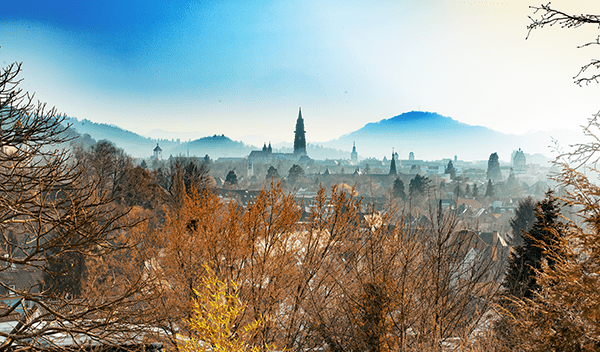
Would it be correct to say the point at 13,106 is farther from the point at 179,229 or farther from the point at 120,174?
the point at 120,174

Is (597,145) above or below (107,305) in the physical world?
above

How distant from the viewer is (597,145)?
4.71 m

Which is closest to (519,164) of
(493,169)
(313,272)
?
(493,169)

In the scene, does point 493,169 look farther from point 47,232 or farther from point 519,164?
point 47,232

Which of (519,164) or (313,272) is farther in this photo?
(519,164)

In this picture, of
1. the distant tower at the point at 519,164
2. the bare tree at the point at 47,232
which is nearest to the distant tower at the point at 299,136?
the distant tower at the point at 519,164

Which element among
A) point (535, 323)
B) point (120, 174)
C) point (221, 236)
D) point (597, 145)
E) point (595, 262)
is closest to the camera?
point (597, 145)

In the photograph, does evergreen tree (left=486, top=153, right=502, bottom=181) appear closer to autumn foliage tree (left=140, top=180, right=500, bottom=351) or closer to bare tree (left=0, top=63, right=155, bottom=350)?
autumn foliage tree (left=140, top=180, right=500, bottom=351)

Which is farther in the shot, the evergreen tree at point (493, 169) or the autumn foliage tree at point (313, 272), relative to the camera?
the evergreen tree at point (493, 169)

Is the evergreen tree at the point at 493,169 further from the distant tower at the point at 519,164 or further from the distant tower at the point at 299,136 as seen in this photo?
the distant tower at the point at 299,136

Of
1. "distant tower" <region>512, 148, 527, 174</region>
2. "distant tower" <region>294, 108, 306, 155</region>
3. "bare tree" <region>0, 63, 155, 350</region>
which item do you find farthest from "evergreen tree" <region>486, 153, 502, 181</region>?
"bare tree" <region>0, 63, 155, 350</region>

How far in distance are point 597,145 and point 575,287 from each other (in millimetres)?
2116

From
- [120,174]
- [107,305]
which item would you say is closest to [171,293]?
[107,305]

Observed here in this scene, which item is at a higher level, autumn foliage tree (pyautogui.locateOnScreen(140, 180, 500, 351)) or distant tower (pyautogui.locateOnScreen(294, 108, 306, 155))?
distant tower (pyautogui.locateOnScreen(294, 108, 306, 155))
